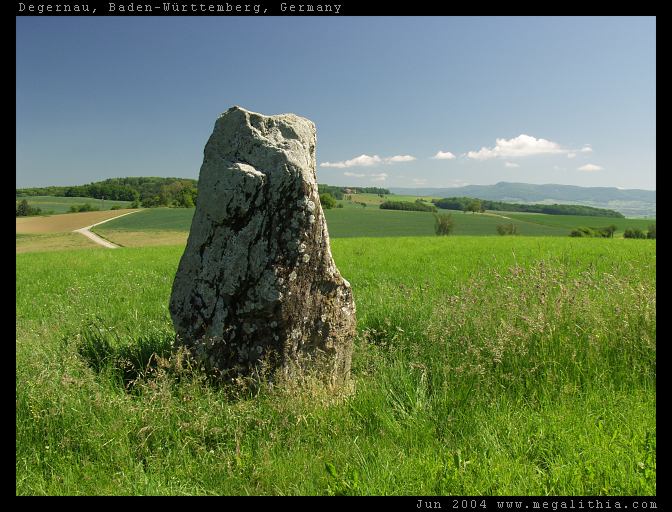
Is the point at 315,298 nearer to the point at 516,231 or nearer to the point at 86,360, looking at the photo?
the point at 86,360

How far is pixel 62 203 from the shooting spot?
9419cm

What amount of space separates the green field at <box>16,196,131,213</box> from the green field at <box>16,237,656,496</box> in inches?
3790

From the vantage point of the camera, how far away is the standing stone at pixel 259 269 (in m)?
3.98

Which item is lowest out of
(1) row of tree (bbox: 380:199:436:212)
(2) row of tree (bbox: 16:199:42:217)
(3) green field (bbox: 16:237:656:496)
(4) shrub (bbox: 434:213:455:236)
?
(3) green field (bbox: 16:237:656:496)

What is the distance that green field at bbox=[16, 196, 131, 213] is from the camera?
3419 inches

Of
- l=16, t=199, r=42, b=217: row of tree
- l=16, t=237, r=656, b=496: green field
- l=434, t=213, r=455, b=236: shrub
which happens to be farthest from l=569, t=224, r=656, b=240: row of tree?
l=16, t=199, r=42, b=217: row of tree

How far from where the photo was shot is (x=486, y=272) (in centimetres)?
1079

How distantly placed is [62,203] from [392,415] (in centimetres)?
11386

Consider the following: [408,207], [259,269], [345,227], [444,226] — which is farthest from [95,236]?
[408,207]

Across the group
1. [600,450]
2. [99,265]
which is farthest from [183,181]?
[600,450]

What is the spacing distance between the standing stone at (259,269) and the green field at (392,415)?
0.38m

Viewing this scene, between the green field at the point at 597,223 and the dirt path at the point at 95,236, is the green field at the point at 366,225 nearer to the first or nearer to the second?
the dirt path at the point at 95,236

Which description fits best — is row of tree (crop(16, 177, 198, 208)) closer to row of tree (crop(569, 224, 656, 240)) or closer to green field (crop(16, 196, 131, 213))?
green field (crop(16, 196, 131, 213))

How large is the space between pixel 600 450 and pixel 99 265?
60.6 feet
